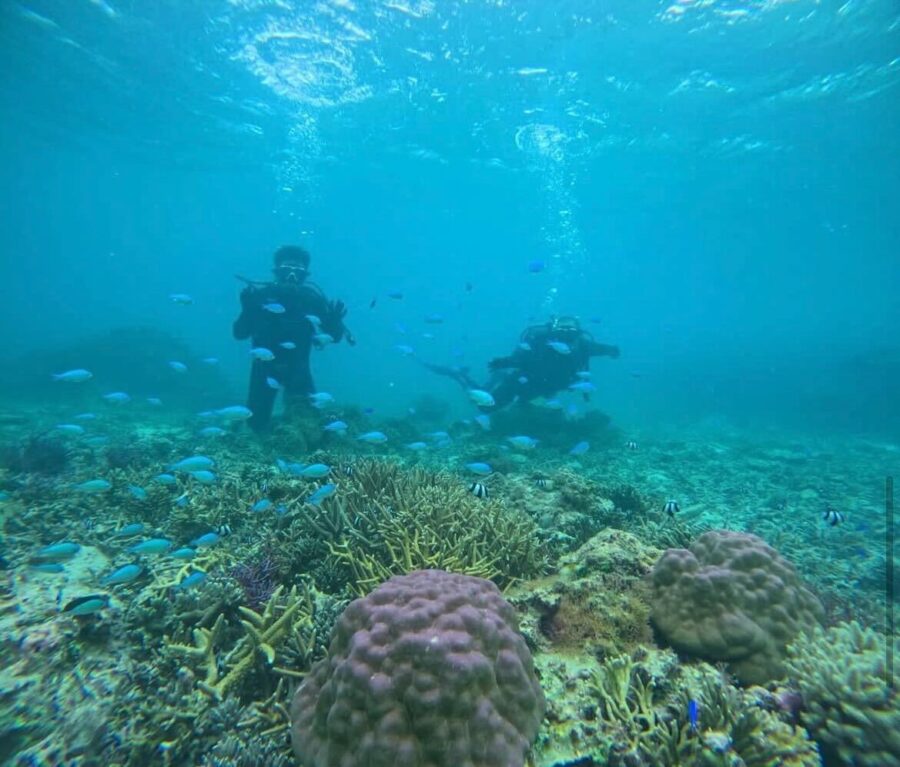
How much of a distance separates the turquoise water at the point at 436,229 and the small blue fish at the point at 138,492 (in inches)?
6.9

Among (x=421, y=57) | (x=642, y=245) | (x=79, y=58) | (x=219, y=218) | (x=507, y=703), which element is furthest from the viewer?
(x=219, y=218)

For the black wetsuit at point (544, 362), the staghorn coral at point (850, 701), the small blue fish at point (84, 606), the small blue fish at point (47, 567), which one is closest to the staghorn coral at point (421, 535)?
the small blue fish at point (84, 606)

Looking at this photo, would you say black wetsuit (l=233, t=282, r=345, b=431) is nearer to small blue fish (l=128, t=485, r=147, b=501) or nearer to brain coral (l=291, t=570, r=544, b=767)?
small blue fish (l=128, t=485, r=147, b=501)

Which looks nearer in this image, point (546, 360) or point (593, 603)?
point (593, 603)

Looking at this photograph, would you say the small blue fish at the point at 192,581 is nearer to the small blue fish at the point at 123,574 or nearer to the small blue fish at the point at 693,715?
the small blue fish at the point at 123,574

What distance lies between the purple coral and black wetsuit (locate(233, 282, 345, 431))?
29.6ft

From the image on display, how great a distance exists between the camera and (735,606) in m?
3.61

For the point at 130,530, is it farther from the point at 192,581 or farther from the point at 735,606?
the point at 735,606

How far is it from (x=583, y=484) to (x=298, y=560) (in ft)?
16.1

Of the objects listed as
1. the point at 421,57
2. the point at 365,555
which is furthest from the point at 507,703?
the point at 421,57

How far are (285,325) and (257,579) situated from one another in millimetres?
10265

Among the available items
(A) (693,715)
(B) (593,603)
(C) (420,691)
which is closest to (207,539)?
(C) (420,691)

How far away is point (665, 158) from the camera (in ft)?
103

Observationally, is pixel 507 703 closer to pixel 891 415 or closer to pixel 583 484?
pixel 583 484
